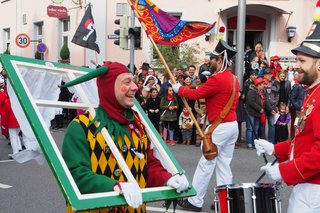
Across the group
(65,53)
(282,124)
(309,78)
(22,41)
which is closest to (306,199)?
(309,78)

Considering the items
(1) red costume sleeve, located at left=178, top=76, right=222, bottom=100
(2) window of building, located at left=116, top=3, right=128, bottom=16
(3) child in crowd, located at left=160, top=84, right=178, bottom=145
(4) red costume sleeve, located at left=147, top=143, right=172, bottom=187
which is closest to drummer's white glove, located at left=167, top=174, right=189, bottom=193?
(4) red costume sleeve, located at left=147, top=143, right=172, bottom=187

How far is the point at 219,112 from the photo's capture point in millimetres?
5969

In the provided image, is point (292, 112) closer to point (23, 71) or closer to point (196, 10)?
point (196, 10)

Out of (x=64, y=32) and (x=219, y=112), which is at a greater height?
(x=64, y=32)

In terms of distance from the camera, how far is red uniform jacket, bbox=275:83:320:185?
10.6ft

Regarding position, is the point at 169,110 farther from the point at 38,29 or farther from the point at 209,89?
the point at 38,29

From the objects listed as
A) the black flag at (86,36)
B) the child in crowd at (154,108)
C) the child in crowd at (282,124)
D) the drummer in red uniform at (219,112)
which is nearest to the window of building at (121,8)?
the black flag at (86,36)

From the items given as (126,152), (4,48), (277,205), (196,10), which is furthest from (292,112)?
(4,48)

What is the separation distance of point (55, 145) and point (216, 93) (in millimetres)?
3619

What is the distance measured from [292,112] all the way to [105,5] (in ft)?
34.0

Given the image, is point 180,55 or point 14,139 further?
point 180,55

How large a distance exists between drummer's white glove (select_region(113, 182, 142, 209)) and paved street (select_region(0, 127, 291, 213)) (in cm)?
199

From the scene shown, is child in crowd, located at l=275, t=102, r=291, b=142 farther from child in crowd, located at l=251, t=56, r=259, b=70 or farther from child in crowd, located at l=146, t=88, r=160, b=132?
child in crowd, located at l=251, t=56, r=259, b=70

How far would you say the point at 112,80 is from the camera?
9.80 ft
